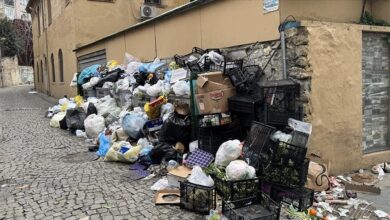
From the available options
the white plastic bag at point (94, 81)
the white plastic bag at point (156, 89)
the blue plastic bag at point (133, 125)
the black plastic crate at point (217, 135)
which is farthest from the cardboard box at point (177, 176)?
the white plastic bag at point (94, 81)

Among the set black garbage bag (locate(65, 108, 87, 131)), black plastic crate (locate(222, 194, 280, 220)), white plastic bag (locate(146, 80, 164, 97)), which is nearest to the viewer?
black plastic crate (locate(222, 194, 280, 220))

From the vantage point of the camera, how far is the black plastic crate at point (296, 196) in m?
4.43

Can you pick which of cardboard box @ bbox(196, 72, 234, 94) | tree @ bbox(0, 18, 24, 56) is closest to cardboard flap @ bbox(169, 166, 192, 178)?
cardboard box @ bbox(196, 72, 234, 94)

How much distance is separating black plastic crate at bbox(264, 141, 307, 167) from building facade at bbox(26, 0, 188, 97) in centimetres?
1320

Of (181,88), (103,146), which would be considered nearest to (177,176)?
(181,88)

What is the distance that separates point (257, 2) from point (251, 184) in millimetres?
2867

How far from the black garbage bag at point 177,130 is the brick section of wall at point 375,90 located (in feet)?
9.25

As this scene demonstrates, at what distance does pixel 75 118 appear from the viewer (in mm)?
9852

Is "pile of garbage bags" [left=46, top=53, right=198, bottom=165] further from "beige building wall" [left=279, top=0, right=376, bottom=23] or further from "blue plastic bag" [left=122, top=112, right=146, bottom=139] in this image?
"beige building wall" [left=279, top=0, right=376, bottom=23]

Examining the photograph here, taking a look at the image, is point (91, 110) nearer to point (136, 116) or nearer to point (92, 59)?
point (136, 116)

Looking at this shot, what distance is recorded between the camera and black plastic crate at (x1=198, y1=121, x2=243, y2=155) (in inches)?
225

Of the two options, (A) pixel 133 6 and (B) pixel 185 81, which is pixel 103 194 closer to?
(B) pixel 185 81

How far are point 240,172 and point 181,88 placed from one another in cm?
243

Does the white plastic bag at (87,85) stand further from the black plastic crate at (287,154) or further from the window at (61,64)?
the window at (61,64)
